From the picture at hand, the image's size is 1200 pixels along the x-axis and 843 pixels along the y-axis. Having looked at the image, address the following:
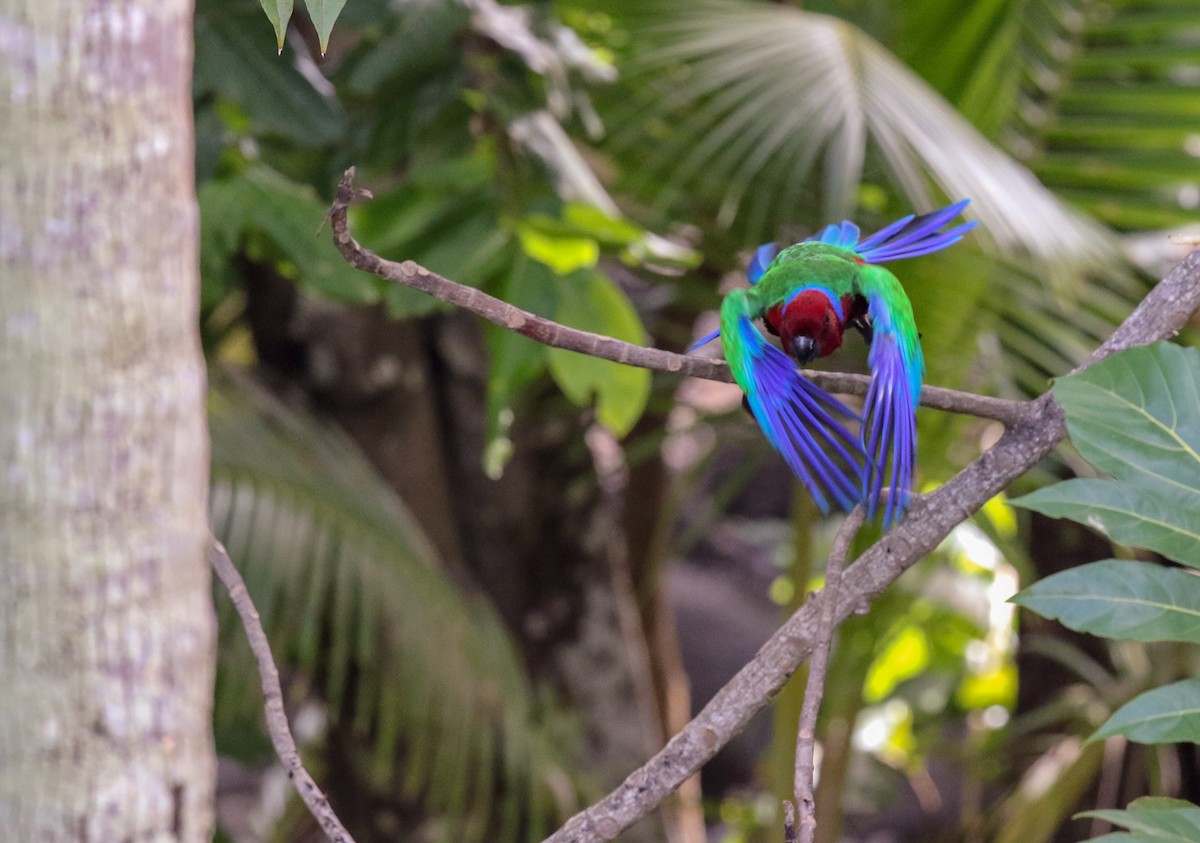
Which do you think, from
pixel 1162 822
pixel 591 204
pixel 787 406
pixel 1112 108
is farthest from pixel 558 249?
pixel 1112 108

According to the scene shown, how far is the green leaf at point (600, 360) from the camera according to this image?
129 cm

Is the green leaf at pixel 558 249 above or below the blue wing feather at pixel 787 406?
below

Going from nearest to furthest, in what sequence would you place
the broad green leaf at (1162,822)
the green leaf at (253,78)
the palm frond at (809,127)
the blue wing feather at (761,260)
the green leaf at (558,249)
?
the broad green leaf at (1162,822)
the blue wing feather at (761,260)
the green leaf at (253,78)
the green leaf at (558,249)
the palm frond at (809,127)

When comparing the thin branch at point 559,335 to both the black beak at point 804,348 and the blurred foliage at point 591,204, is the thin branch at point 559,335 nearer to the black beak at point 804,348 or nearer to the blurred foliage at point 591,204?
the black beak at point 804,348

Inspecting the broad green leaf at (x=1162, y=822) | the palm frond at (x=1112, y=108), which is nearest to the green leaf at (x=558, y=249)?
the broad green leaf at (x=1162, y=822)

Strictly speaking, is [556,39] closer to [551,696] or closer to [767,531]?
[551,696]

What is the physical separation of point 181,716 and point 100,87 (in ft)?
1.00

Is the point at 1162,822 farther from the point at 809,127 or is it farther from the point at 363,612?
the point at 363,612

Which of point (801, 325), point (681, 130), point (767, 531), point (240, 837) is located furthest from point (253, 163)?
point (767, 531)

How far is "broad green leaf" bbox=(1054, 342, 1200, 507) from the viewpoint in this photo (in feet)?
2.34

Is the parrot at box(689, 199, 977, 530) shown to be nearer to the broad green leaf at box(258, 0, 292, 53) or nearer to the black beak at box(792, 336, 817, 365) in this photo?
the black beak at box(792, 336, 817, 365)

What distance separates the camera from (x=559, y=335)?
73 centimetres

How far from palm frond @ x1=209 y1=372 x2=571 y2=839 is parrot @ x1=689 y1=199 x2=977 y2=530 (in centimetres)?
94

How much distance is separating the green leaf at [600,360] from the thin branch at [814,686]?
1.83 feet
